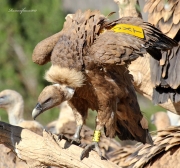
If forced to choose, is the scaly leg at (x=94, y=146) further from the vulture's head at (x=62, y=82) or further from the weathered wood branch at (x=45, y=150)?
the vulture's head at (x=62, y=82)

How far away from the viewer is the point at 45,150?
15.3 feet

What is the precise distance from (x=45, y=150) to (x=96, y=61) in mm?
800

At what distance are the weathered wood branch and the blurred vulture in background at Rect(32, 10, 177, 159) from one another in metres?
0.14

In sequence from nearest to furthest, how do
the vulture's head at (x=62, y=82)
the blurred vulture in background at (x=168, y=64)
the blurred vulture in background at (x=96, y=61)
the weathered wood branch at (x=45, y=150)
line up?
the weathered wood branch at (x=45, y=150) → the vulture's head at (x=62, y=82) → the blurred vulture in background at (x=96, y=61) → the blurred vulture in background at (x=168, y=64)

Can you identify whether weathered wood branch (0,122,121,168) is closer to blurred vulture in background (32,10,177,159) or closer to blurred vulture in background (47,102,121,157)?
blurred vulture in background (32,10,177,159)

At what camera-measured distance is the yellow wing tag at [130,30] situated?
5055 millimetres

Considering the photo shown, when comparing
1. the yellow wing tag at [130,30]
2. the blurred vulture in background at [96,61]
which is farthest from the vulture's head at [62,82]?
the yellow wing tag at [130,30]

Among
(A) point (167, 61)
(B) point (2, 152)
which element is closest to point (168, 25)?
(A) point (167, 61)

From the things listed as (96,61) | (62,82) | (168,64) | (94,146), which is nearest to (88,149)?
(94,146)

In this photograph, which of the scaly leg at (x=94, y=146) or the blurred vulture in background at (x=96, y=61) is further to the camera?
the blurred vulture in background at (x=96, y=61)

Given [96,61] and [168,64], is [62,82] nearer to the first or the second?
[96,61]

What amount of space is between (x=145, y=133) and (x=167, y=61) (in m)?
0.66

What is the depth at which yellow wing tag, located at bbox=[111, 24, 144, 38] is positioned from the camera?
16.6ft

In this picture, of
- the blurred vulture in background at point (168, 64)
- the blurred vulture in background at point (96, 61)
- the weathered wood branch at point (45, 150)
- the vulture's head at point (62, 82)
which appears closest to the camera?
the weathered wood branch at point (45, 150)
